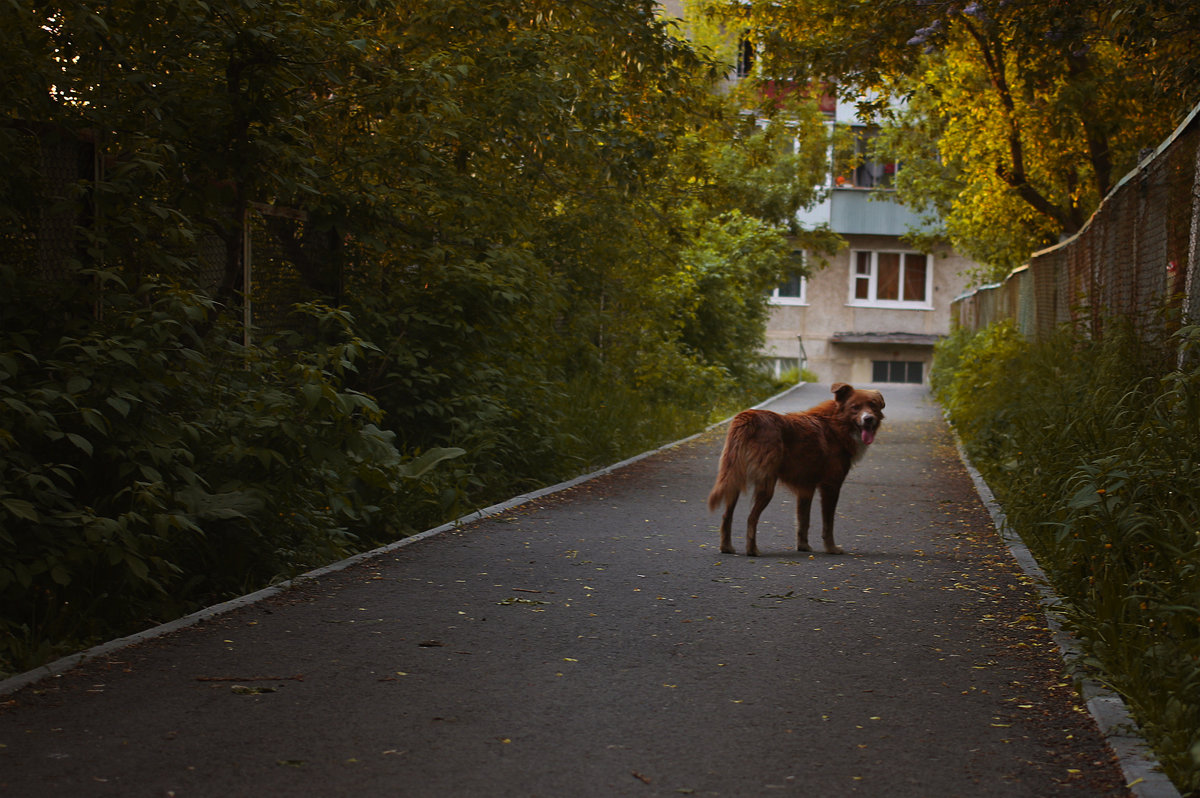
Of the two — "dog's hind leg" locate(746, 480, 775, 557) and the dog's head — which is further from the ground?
the dog's head

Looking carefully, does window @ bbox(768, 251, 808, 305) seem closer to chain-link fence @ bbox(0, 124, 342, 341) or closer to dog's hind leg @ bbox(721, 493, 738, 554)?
chain-link fence @ bbox(0, 124, 342, 341)

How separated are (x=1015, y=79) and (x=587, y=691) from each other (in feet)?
60.4

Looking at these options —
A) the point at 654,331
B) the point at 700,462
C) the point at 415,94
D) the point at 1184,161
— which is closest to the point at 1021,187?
the point at 654,331

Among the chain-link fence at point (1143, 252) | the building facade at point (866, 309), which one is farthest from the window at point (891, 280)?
the chain-link fence at point (1143, 252)

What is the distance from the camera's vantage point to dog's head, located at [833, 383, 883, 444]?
925 cm

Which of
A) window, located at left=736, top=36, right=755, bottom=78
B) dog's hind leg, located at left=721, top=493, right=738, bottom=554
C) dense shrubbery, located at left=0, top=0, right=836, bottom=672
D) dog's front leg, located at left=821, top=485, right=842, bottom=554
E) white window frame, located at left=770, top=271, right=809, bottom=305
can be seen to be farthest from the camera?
white window frame, located at left=770, top=271, right=809, bottom=305

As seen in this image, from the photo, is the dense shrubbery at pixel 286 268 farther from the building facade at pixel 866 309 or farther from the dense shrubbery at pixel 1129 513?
the building facade at pixel 866 309

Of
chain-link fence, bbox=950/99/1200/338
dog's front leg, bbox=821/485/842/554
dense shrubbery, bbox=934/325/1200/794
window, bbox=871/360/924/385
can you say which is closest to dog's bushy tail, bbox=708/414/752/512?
dog's front leg, bbox=821/485/842/554

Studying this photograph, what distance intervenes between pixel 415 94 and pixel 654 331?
11502 mm

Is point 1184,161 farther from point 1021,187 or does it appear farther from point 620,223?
point 1021,187

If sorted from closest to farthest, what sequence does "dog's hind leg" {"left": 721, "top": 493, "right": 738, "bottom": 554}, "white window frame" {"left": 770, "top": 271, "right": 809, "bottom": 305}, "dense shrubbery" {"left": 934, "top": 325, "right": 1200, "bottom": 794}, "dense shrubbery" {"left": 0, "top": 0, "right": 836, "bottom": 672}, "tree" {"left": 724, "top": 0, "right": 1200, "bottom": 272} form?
"dense shrubbery" {"left": 934, "top": 325, "right": 1200, "bottom": 794}, "dense shrubbery" {"left": 0, "top": 0, "right": 836, "bottom": 672}, "dog's hind leg" {"left": 721, "top": 493, "right": 738, "bottom": 554}, "tree" {"left": 724, "top": 0, "right": 1200, "bottom": 272}, "white window frame" {"left": 770, "top": 271, "right": 809, "bottom": 305}

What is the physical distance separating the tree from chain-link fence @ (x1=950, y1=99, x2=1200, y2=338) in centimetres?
133

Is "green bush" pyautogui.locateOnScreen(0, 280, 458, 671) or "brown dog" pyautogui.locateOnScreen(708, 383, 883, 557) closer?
"green bush" pyautogui.locateOnScreen(0, 280, 458, 671)

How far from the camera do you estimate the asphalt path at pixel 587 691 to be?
169 inches
